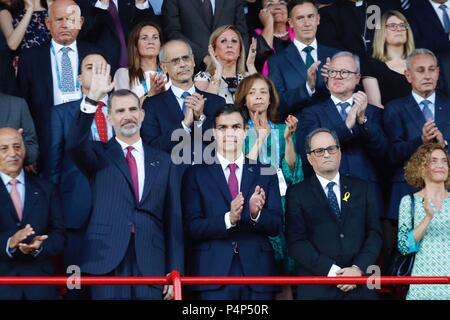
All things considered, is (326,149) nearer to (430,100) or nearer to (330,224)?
(330,224)

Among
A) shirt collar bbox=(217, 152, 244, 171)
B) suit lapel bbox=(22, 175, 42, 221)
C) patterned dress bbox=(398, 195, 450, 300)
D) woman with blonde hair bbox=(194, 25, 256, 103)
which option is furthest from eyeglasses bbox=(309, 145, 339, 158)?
suit lapel bbox=(22, 175, 42, 221)

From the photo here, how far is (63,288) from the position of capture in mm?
12703

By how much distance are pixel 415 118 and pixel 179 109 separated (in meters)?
2.07

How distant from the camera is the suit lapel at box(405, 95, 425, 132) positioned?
13.5 m

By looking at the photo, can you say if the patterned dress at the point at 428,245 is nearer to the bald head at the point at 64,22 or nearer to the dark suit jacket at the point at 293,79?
the dark suit jacket at the point at 293,79

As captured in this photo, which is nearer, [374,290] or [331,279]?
[331,279]

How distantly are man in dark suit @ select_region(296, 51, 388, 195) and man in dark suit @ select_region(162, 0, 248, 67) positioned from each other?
3.03 ft

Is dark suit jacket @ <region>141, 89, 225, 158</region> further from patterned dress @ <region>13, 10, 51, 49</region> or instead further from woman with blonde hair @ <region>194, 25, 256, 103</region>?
patterned dress @ <region>13, 10, 51, 49</region>

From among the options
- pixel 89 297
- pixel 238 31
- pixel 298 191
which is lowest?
pixel 89 297

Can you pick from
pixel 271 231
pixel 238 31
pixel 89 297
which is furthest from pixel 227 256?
pixel 238 31

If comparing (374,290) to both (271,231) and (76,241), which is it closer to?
(271,231)
